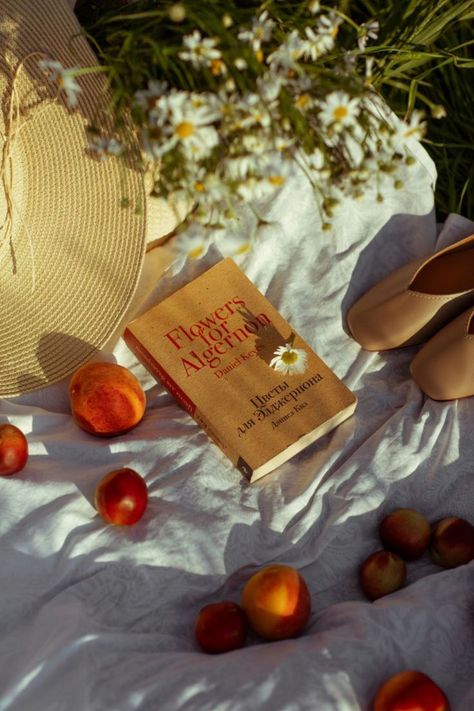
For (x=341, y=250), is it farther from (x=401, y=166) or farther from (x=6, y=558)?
(x=6, y=558)

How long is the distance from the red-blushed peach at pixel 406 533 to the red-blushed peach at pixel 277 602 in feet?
0.52

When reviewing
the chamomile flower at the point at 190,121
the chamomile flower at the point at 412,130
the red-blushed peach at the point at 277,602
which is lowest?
the red-blushed peach at the point at 277,602

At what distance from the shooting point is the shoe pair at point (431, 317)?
1.31 metres

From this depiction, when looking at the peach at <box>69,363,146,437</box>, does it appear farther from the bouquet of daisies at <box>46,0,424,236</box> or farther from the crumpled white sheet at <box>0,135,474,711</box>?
the bouquet of daisies at <box>46,0,424,236</box>

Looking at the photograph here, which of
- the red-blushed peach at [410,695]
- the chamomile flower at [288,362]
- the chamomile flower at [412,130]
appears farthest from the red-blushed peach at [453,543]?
the chamomile flower at [412,130]

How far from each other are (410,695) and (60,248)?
82cm

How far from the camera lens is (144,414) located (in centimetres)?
134

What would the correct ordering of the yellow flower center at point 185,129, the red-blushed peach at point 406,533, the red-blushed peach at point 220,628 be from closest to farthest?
the yellow flower center at point 185,129 < the red-blushed peach at point 220,628 < the red-blushed peach at point 406,533

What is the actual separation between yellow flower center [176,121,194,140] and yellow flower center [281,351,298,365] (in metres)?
0.50

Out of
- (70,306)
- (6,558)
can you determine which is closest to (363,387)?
(70,306)

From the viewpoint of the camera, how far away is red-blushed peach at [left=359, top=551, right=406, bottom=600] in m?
1.17

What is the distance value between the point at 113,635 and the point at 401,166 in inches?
33.9

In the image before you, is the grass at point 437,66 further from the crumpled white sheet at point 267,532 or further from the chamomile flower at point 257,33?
the chamomile flower at point 257,33

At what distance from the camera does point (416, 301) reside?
1.35m
